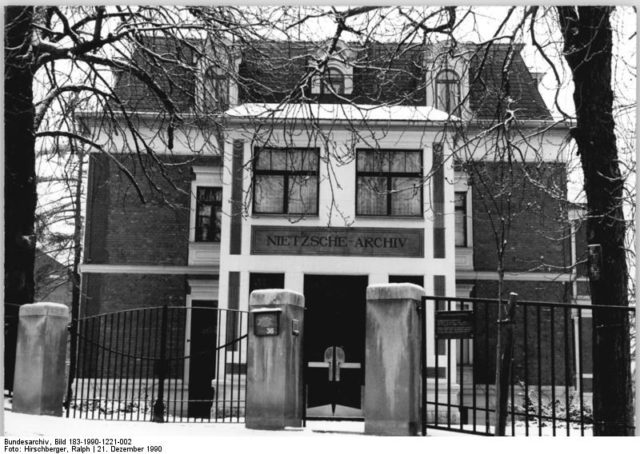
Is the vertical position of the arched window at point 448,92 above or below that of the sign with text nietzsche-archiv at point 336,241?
above

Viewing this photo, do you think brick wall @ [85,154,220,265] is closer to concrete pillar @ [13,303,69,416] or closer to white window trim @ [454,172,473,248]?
white window trim @ [454,172,473,248]

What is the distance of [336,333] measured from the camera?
19969mm

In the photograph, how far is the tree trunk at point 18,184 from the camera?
38.2 feet

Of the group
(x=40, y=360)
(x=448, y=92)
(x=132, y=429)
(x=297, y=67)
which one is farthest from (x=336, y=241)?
(x=132, y=429)

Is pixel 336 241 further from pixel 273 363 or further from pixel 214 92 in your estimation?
pixel 273 363

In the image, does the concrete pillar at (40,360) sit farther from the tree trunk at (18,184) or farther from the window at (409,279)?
the window at (409,279)

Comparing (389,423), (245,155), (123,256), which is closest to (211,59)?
(389,423)

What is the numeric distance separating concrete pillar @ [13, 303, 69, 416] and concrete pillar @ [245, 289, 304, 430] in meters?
2.79

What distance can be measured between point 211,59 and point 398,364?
5533mm

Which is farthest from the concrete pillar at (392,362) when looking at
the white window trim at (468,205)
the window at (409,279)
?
the white window trim at (468,205)

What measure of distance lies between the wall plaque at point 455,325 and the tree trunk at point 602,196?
5.10 feet

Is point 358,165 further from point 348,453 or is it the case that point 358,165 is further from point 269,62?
point 348,453

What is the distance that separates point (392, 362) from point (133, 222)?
50.0 ft

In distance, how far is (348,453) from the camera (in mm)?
8586
